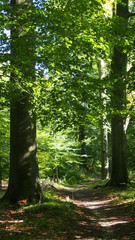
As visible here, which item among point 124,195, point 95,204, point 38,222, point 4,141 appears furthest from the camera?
point 4,141

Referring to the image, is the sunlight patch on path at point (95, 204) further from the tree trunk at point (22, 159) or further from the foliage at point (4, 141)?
the foliage at point (4, 141)

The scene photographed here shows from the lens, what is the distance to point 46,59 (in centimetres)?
492

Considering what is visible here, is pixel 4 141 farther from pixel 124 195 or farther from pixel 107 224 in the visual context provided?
pixel 107 224

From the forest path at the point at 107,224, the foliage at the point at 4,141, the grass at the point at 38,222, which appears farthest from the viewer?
the foliage at the point at 4,141

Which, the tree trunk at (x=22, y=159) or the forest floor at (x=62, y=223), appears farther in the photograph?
the tree trunk at (x=22, y=159)

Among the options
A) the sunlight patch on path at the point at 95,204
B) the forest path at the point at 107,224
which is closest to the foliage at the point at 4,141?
the sunlight patch on path at the point at 95,204

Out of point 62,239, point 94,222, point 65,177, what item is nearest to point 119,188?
point 94,222

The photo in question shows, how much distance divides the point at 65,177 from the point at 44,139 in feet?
26.0

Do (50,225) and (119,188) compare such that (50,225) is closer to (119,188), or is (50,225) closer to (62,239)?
(62,239)

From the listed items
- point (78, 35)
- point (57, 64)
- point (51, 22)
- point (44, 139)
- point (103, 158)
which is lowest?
point (103, 158)

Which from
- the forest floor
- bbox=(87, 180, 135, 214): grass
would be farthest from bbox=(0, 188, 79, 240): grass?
bbox=(87, 180, 135, 214): grass

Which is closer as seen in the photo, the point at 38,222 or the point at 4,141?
the point at 38,222

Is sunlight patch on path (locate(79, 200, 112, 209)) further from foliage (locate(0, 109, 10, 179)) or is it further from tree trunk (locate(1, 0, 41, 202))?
foliage (locate(0, 109, 10, 179))

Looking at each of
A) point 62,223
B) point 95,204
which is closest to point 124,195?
point 95,204
